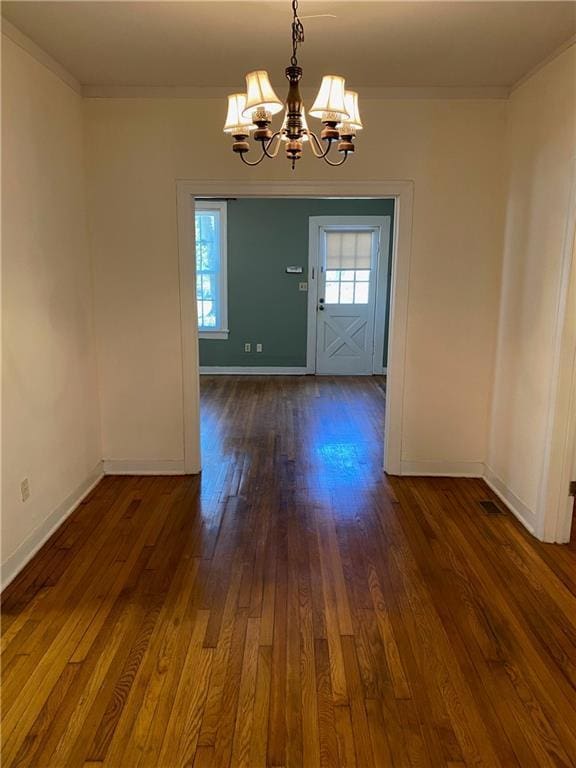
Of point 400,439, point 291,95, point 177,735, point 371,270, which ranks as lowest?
point 177,735

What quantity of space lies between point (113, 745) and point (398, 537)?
1.83 metres

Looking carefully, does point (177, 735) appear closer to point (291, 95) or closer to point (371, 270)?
point (291, 95)

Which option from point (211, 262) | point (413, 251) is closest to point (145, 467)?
point (413, 251)

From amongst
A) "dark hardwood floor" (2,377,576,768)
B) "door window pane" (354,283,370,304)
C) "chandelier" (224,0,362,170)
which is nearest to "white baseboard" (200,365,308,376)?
"door window pane" (354,283,370,304)

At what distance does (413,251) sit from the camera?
12.0 ft

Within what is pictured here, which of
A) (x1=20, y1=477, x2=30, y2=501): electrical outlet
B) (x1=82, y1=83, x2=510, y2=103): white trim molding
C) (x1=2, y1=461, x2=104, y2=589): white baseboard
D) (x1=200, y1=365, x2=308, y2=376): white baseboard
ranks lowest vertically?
(x1=2, y1=461, x2=104, y2=589): white baseboard

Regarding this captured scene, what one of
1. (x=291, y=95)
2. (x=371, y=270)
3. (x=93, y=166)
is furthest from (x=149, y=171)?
(x=371, y=270)

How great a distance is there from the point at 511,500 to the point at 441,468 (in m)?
0.63

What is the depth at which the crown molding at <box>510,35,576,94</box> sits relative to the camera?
8.77ft

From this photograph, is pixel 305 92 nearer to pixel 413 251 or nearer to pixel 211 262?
pixel 413 251

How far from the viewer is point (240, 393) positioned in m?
6.62

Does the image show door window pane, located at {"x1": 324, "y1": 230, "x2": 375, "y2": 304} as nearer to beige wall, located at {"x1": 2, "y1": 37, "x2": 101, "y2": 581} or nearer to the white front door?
the white front door

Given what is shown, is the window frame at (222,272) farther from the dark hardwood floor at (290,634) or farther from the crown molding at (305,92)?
the dark hardwood floor at (290,634)

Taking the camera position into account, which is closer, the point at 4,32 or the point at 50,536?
the point at 4,32
